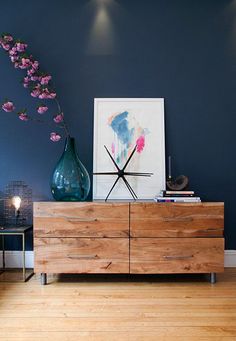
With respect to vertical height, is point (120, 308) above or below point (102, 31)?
below

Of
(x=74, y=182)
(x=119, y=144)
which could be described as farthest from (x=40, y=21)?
(x=74, y=182)

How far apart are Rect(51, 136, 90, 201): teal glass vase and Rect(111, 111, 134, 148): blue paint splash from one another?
46cm

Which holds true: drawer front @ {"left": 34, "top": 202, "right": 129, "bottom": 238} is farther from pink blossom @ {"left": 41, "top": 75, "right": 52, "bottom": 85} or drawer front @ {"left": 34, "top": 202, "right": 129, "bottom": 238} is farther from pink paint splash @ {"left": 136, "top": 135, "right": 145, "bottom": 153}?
pink blossom @ {"left": 41, "top": 75, "right": 52, "bottom": 85}

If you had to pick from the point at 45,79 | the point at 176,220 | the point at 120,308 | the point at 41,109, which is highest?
the point at 45,79

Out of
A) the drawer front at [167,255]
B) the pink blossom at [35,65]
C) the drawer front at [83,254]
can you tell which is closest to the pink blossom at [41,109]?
the pink blossom at [35,65]

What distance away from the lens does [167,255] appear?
2.49 metres

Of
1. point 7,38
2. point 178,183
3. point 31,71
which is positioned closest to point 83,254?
point 178,183

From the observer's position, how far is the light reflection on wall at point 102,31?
3014 millimetres

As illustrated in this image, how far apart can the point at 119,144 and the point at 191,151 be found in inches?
25.2

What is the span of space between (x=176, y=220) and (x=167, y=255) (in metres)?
0.27

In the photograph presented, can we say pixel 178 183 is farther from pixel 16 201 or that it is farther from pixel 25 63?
pixel 25 63

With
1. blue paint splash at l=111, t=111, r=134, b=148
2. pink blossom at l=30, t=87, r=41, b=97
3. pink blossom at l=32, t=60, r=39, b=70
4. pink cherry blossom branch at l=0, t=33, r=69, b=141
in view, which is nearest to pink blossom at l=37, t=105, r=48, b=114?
pink cherry blossom branch at l=0, t=33, r=69, b=141

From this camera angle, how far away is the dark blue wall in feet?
9.83

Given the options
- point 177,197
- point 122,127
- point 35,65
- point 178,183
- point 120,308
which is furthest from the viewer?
point 122,127
